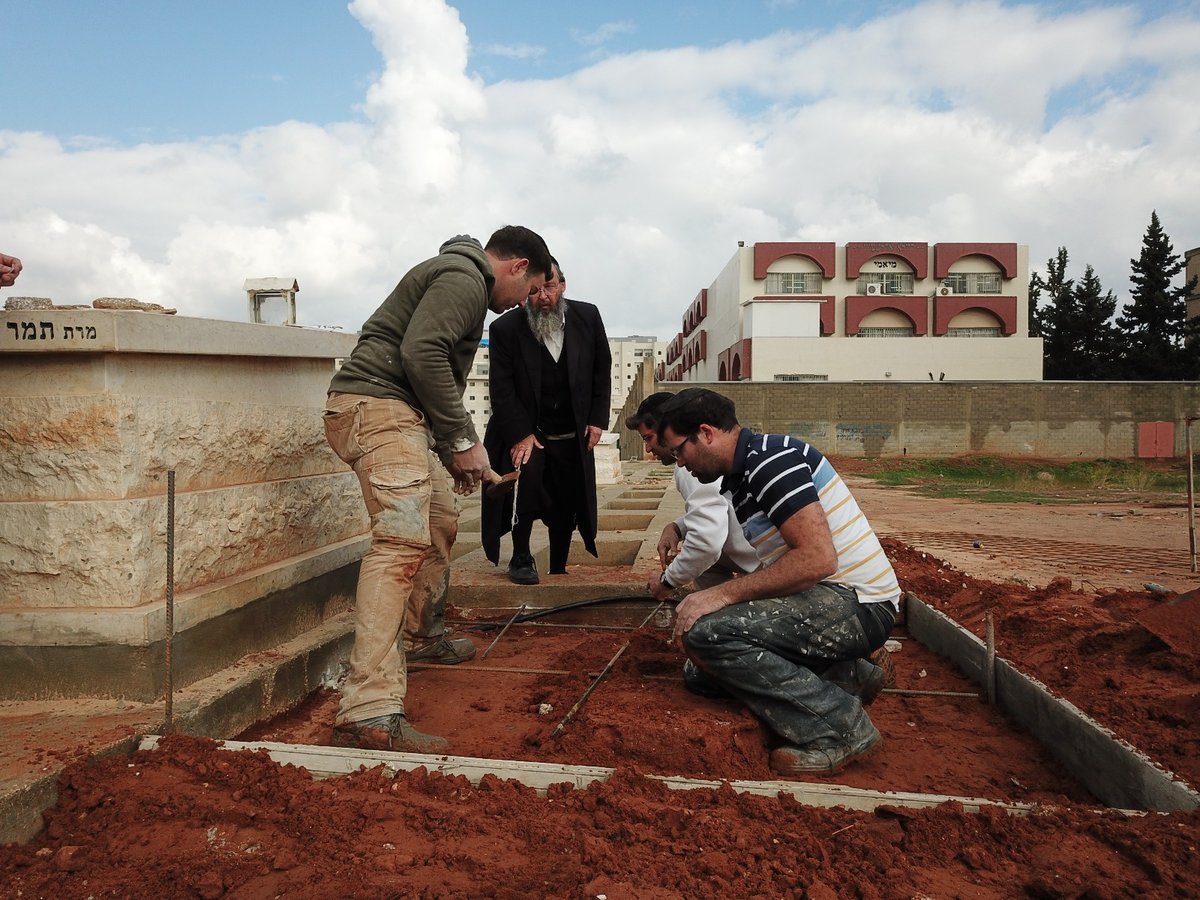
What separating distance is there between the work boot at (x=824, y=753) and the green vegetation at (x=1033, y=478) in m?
12.8

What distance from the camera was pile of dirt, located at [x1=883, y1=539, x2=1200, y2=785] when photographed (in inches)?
105

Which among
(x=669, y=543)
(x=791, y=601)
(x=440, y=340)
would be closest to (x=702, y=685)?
(x=791, y=601)

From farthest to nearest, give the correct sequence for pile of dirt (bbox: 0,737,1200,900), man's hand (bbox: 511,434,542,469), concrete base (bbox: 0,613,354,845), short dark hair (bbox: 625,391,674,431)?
man's hand (bbox: 511,434,542,469)
short dark hair (bbox: 625,391,674,431)
concrete base (bbox: 0,613,354,845)
pile of dirt (bbox: 0,737,1200,900)

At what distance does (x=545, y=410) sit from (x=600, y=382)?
0.39m

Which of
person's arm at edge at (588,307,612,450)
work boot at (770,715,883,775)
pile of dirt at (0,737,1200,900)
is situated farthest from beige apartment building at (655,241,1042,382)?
pile of dirt at (0,737,1200,900)

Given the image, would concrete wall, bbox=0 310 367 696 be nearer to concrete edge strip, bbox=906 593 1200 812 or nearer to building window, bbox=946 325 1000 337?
concrete edge strip, bbox=906 593 1200 812

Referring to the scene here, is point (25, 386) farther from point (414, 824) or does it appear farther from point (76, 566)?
point (414, 824)

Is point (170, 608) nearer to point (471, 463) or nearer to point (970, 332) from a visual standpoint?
point (471, 463)

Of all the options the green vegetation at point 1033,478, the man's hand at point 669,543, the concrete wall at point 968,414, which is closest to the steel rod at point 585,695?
the man's hand at point 669,543

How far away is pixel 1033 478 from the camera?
22.6 metres

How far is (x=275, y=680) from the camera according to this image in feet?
10.8

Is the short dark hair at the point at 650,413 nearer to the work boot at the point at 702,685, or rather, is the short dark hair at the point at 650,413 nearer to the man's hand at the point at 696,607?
the man's hand at the point at 696,607

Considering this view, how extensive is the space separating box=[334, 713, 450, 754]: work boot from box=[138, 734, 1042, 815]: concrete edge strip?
19 cm

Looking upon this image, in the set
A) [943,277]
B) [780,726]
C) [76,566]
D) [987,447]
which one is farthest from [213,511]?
[943,277]
